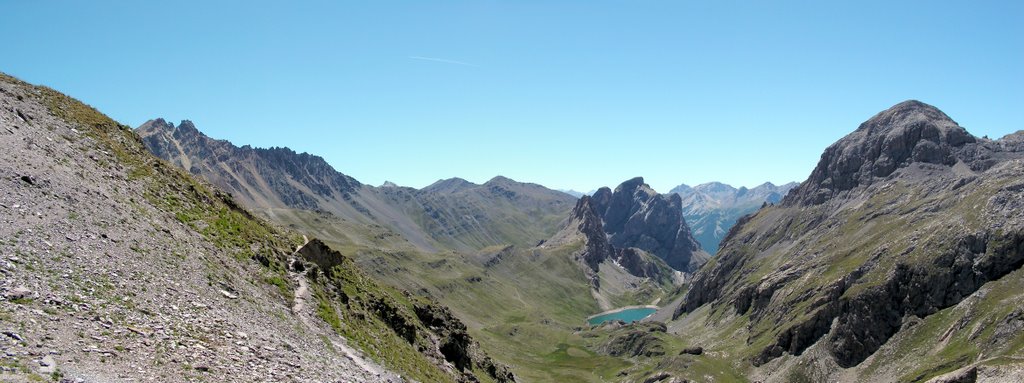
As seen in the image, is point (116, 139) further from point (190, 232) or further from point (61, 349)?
point (61, 349)

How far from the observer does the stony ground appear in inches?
1016

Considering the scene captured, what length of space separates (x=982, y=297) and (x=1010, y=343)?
124ft

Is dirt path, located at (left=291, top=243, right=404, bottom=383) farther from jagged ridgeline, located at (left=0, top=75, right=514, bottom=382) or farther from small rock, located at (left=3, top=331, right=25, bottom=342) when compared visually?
small rock, located at (left=3, top=331, right=25, bottom=342)

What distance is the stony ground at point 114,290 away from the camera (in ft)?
84.6

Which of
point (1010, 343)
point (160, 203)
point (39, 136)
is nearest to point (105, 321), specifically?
point (160, 203)

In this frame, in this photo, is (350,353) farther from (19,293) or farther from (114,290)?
(19,293)

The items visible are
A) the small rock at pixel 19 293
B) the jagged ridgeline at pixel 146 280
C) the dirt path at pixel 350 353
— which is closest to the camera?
the small rock at pixel 19 293

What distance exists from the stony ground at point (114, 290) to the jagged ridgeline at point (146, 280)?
0.34 ft

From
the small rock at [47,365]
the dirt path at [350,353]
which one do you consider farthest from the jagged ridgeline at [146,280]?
the dirt path at [350,353]

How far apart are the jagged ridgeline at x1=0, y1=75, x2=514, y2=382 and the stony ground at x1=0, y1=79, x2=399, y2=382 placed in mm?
104

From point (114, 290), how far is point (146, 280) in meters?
3.20

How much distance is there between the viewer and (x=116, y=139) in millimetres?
56406

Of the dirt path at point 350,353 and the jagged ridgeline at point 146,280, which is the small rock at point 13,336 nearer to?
the jagged ridgeline at point 146,280

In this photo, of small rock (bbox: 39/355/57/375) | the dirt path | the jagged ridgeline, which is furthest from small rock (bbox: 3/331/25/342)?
the dirt path
